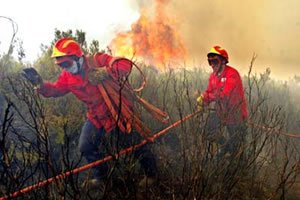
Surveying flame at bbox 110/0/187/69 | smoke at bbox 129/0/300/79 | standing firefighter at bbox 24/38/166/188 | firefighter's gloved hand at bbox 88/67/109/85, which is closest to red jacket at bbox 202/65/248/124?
standing firefighter at bbox 24/38/166/188

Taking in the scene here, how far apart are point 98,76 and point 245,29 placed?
38.6ft

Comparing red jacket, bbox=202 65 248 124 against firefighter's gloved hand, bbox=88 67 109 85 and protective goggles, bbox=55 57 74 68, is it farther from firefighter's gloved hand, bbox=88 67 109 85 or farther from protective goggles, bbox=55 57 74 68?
protective goggles, bbox=55 57 74 68

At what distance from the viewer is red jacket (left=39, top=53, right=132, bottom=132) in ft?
14.9

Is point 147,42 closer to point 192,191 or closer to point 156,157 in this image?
point 156,157

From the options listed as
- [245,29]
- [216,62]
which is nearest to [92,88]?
[216,62]

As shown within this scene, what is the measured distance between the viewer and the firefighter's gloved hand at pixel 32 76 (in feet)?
14.9

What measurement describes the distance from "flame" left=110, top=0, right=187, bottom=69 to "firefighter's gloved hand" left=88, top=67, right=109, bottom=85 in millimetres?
4850

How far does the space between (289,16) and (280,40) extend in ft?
3.92

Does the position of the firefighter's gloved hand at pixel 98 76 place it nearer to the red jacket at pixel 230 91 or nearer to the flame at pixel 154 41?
the red jacket at pixel 230 91

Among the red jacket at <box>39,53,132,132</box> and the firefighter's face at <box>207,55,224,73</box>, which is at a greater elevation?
the firefighter's face at <box>207,55,224,73</box>

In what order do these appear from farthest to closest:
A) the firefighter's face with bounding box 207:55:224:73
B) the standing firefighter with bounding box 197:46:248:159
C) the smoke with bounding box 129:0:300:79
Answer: the smoke with bounding box 129:0:300:79
the firefighter's face with bounding box 207:55:224:73
the standing firefighter with bounding box 197:46:248:159

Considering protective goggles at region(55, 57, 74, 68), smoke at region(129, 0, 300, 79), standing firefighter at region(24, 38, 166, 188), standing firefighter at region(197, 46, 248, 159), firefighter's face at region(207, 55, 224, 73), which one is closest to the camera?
standing firefighter at region(24, 38, 166, 188)

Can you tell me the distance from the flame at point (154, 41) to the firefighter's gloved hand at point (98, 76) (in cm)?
485

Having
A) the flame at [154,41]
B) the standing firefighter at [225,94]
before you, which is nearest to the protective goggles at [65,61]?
the standing firefighter at [225,94]
